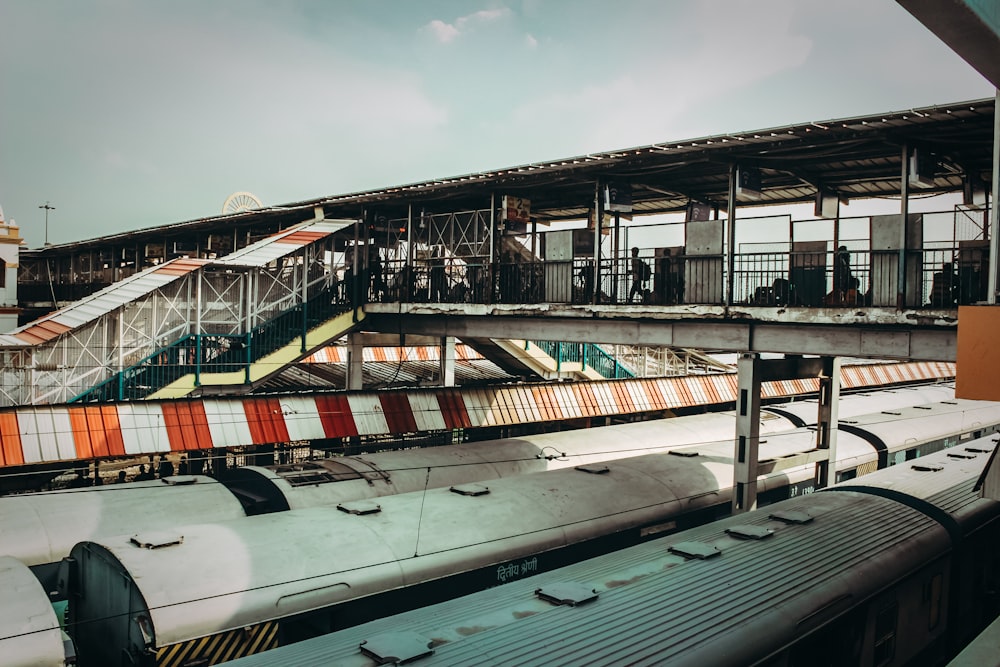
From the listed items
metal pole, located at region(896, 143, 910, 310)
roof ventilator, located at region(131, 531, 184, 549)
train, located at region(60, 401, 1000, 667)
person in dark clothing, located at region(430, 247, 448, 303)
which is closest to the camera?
train, located at region(60, 401, 1000, 667)

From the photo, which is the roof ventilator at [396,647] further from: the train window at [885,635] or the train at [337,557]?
the train window at [885,635]

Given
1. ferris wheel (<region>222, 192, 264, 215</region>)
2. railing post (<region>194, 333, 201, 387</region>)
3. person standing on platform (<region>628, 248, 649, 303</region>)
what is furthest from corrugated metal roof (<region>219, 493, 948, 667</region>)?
ferris wheel (<region>222, 192, 264, 215</region>)

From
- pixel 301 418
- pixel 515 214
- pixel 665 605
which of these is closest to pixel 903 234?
pixel 665 605

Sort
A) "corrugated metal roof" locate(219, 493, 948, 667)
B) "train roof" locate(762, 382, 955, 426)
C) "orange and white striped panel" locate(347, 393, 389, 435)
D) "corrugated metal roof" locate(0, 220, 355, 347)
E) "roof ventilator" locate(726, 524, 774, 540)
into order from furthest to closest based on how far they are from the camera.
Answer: "train roof" locate(762, 382, 955, 426) < "orange and white striped panel" locate(347, 393, 389, 435) < "corrugated metal roof" locate(0, 220, 355, 347) < "roof ventilator" locate(726, 524, 774, 540) < "corrugated metal roof" locate(219, 493, 948, 667)

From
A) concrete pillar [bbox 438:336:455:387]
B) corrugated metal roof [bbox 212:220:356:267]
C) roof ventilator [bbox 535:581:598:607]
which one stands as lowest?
roof ventilator [bbox 535:581:598:607]

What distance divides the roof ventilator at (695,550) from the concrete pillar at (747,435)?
5.36 meters

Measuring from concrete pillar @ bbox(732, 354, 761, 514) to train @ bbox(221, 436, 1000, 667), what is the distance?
193 centimetres

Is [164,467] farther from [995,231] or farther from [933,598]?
[995,231]

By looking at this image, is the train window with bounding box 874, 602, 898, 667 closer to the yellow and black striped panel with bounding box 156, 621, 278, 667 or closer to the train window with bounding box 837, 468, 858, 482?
the yellow and black striped panel with bounding box 156, 621, 278, 667

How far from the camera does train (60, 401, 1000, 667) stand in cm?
737

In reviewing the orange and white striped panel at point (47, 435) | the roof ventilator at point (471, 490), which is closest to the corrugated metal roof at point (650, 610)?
the roof ventilator at point (471, 490)

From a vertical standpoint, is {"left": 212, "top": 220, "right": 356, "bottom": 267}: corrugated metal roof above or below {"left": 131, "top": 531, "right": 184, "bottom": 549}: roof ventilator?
above

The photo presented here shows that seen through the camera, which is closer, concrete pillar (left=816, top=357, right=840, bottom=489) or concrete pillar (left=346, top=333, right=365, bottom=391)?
concrete pillar (left=816, top=357, right=840, bottom=489)

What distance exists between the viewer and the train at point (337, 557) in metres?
7.37
